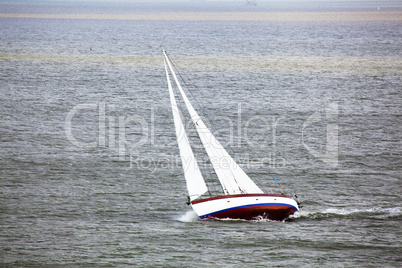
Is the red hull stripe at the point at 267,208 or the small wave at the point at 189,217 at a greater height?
the red hull stripe at the point at 267,208

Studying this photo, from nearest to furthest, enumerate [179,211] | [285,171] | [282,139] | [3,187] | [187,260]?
[187,260] → [179,211] → [3,187] → [285,171] → [282,139]

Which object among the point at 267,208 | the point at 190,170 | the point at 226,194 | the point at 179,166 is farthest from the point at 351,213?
the point at 179,166

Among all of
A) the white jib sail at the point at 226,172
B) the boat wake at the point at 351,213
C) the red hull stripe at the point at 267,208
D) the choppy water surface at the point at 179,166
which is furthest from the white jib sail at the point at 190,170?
the boat wake at the point at 351,213

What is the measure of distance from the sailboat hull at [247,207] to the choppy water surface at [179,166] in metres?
0.68

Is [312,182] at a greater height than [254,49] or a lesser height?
lesser

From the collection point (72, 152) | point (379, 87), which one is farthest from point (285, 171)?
point (379, 87)

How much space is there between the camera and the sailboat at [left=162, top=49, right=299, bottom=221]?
111ft

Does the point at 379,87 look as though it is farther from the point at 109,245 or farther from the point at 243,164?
the point at 109,245

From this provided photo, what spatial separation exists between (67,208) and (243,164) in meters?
16.7

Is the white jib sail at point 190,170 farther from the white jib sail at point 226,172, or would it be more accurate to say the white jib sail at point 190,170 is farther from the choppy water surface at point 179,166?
the choppy water surface at point 179,166

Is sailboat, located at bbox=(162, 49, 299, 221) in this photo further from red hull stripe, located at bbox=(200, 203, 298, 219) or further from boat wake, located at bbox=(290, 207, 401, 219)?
boat wake, located at bbox=(290, 207, 401, 219)

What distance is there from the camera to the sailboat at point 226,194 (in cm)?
3394

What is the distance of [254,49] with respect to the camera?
151 metres

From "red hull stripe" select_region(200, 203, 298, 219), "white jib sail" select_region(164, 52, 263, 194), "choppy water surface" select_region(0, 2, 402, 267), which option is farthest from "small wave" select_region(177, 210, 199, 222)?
"white jib sail" select_region(164, 52, 263, 194)
